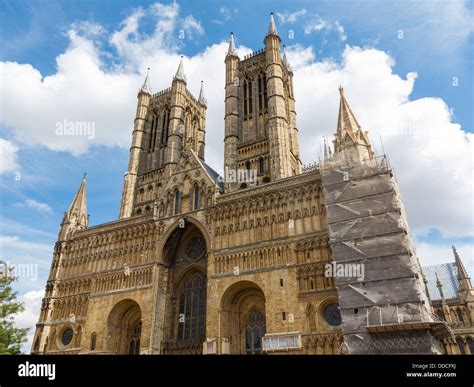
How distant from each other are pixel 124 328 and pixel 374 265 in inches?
895

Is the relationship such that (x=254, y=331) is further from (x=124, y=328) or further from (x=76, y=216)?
(x=76, y=216)

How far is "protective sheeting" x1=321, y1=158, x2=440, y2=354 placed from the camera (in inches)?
797

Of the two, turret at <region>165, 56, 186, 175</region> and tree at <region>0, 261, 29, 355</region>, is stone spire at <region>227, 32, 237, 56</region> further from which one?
tree at <region>0, 261, 29, 355</region>

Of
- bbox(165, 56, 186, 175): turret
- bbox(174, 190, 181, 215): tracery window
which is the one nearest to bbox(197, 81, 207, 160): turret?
bbox(165, 56, 186, 175): turret

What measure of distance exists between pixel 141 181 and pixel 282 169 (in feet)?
72.9

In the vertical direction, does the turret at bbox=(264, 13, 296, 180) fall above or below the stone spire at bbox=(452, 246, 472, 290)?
above

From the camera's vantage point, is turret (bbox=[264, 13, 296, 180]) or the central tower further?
the central tower

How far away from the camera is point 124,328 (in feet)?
108

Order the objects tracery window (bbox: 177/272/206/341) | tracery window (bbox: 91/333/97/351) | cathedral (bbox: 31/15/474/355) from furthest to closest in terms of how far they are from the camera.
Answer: tracery window (bbox: 91/333/97/351), tracery window (bbox: 177/272/206/341), cathedral (bbox: 31/15/474/355)

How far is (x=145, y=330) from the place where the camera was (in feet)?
96.4

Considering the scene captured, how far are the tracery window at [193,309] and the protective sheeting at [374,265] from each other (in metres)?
12.2

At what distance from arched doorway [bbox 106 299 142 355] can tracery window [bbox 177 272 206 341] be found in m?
4.59
